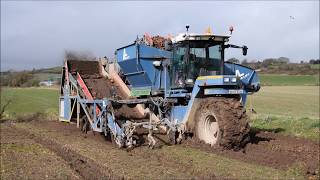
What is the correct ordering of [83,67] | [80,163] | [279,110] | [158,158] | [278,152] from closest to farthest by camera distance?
[80,163] → [158,158] → [278,152] → [83,67] → [279,110]

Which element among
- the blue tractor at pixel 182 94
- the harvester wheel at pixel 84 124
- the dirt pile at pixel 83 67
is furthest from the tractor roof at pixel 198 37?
the dirt pile at pixel 83 67

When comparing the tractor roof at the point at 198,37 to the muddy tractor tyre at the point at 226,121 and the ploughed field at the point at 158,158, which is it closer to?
the muddy tractor tyre at the point at 226,121

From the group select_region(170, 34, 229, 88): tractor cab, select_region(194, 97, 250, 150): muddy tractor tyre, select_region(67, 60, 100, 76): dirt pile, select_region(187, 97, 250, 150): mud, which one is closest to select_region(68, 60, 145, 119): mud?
select_region(67, 60, 100, 76): dirt pile

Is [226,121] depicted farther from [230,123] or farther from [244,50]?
[244,50]

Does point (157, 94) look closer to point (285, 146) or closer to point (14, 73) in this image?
point (285, 146)

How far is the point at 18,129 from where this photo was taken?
17562mm

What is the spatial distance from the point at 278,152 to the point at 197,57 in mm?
3362

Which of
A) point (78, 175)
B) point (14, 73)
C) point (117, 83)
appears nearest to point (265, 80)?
point (14, 73)

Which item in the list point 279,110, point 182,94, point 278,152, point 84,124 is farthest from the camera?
point 279,110

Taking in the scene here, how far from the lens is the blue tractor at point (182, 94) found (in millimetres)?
11023

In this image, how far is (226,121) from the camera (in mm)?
10539

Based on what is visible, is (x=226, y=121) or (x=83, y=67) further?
(x=83, y=67)

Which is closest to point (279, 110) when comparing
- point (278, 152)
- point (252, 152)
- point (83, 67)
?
point (83, 67)

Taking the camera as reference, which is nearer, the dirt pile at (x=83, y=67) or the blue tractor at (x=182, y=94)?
the blue tractor at (x=182, y=94)
